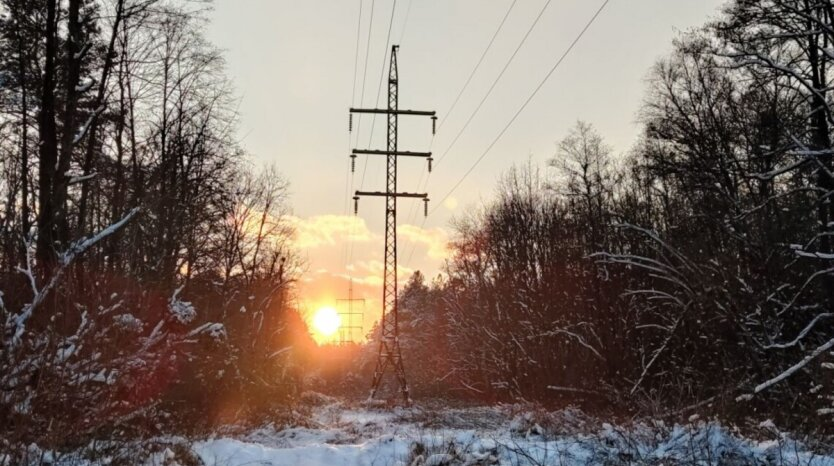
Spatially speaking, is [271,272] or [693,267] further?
[271,272]

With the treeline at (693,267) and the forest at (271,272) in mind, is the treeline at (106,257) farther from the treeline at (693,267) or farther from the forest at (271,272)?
the treeline at (693,267)

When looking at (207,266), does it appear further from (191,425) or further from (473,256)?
(473,256)

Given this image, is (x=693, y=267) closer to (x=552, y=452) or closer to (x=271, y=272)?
(x=552, y=452)

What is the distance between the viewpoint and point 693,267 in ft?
51.6

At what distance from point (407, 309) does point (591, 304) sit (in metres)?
36.4

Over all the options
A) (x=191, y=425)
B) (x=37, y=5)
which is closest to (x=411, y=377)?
(x=191, y=425)

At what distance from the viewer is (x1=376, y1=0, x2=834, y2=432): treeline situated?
532 inches

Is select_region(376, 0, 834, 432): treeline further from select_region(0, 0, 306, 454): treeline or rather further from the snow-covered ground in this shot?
select_region(0, 0, 306, 454): treeline

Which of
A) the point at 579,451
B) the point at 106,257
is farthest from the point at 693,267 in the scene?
the point at 106,257

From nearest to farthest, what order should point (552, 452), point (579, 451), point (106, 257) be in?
point (579, 451), point (552, 452), point (106, 257)

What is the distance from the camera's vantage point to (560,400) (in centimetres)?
2659

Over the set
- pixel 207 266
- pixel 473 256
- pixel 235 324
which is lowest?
pixel 235 324

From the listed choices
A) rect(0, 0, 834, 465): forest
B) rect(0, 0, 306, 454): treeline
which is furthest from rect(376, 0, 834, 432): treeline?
rect(0, 0, 306, 454): treeline

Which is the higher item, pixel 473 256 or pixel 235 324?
pixel 473 256
